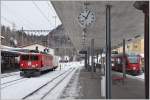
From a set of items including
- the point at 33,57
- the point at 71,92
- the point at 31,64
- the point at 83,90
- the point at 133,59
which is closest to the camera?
the point at 71,92

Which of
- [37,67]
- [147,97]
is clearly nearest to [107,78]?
[147,97]

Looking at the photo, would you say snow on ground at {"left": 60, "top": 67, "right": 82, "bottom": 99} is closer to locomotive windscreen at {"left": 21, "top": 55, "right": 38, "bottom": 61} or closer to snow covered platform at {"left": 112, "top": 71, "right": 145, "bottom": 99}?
snow covered platform at {"left": 112, "top": 71, "right": 145, "bottom": 99}

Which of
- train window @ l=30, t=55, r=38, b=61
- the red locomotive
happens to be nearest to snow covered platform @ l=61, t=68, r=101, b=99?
the red locomotive

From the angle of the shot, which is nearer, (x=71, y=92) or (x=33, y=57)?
(x=71, y=92)

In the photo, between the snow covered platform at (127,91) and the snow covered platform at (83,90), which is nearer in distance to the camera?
the snow covered platform at (127,91)

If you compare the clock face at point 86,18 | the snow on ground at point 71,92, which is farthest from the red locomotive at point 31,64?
the clock face at point 86,18

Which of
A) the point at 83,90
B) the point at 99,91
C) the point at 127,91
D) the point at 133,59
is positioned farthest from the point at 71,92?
the point at 133,59

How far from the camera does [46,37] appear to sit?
6631 centimetres

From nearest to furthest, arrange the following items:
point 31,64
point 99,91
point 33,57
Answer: point 99,91 → point 31,64 → point 33,57

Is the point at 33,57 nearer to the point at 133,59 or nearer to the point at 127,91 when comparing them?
the point at 133,59

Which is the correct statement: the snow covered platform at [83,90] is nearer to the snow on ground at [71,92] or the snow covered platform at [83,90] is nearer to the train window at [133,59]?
the snow on ground at [71,92]

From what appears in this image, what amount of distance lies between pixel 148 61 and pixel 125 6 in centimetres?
597

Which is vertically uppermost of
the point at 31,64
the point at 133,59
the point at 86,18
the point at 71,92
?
the point at 86,18

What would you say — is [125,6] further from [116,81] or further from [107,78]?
[116,81]
